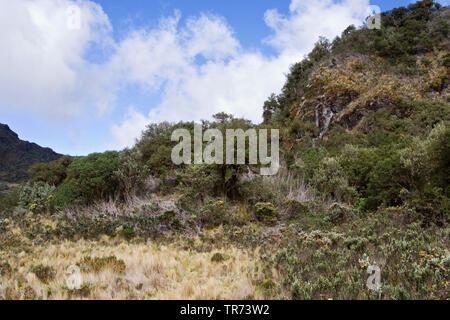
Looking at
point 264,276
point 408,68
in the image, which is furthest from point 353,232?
point 408,68

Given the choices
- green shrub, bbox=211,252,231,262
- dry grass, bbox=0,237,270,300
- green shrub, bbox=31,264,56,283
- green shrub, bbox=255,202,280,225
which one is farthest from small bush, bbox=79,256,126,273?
green shrub, bbox=255,202,280,225

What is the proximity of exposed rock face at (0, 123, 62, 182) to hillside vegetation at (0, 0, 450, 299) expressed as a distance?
1791 inches

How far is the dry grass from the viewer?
401 cm

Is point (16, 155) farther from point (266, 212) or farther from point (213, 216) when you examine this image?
point (266, 212)

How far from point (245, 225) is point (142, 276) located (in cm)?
500

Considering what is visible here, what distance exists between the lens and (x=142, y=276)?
468cm

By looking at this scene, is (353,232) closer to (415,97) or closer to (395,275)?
(395,275)

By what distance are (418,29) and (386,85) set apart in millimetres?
13292

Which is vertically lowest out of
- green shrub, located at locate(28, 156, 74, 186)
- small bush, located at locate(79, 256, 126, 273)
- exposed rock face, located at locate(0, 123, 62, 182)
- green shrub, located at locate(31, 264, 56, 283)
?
green shrub, located at locate(31, 264, 56, 283)

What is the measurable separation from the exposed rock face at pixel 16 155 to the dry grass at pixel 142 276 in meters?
59.3

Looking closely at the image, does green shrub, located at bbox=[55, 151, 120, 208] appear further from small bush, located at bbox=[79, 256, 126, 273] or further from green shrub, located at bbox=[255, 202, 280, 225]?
small bush, located at bbox=[79, 256, 126, 273]

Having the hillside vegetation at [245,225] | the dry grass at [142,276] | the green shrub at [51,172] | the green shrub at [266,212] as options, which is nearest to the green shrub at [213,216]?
the hillside vegetation at [245,225]

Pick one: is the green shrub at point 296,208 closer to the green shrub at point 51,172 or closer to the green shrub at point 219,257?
the green shrub at point 219,257

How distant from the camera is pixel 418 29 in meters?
34.2
